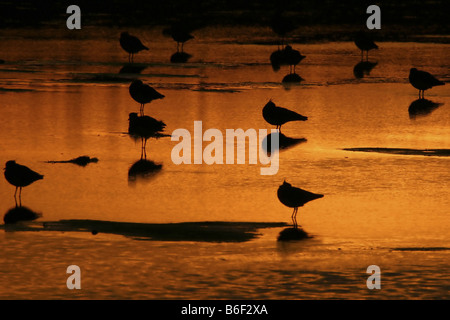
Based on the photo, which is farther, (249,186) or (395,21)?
(395,21)

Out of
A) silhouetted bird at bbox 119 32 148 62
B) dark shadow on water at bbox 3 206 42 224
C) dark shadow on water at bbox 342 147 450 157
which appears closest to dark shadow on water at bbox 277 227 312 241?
dark shadow on water at bbox 3 206 42 224

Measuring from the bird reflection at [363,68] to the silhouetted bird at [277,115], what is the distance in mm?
6735

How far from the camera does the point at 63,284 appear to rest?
32.2 ft

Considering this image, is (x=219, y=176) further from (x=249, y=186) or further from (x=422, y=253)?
(x=422, y=253)

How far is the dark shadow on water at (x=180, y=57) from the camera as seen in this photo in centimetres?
2716

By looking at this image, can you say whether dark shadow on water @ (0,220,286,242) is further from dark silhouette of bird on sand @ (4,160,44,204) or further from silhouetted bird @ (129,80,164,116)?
silhouetted bird @ (129,80,164,116)

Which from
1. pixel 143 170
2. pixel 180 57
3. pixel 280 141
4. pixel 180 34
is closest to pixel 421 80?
pixel 280 141

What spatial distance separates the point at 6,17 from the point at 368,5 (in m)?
15.3

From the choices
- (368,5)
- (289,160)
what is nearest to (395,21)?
(368,5)

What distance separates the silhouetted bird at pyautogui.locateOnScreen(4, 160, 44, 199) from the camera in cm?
1317

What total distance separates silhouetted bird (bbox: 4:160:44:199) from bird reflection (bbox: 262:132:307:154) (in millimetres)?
4114

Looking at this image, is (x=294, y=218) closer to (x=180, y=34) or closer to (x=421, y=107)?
(x=421, y=107)

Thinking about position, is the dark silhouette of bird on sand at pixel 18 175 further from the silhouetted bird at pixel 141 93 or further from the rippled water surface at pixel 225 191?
the silhouetted bird at pixel 141 93

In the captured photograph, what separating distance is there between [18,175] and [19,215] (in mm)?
1019
